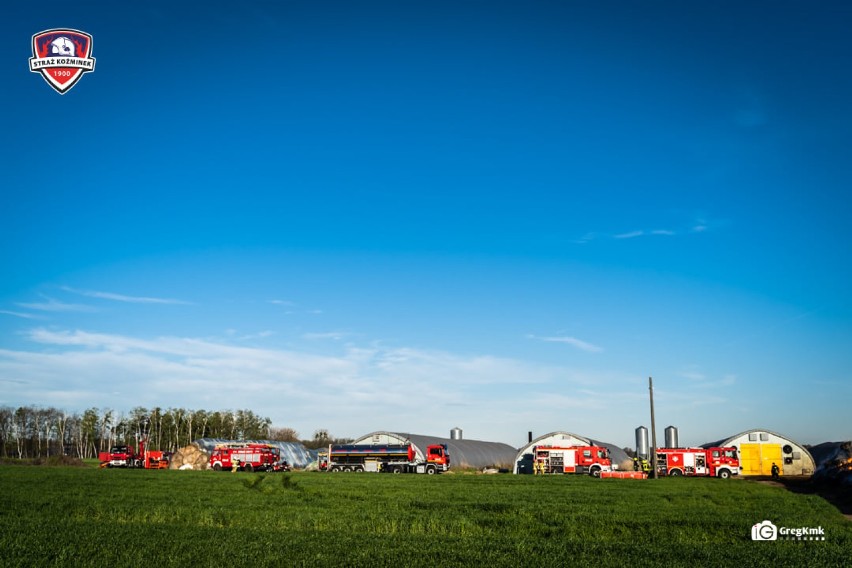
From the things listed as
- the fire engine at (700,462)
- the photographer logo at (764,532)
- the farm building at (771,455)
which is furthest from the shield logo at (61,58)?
the farm building at (771,455)

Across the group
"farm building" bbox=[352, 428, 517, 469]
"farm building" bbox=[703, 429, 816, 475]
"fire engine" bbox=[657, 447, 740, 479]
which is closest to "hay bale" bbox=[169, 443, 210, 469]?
"farm building" bbox=[352, 428, 517, 469]

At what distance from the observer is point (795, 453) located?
7350 centimetres

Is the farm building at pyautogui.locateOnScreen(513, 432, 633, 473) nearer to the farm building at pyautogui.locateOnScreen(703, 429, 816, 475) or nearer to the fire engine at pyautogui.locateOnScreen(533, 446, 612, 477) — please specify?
the fire engine at pyautogui.locateOnScreen(533, 446, 612, 477)

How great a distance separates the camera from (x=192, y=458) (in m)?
73.4

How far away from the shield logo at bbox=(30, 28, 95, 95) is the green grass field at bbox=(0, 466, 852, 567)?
56.9ft

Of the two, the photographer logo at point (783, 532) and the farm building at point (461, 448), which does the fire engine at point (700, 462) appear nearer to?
the farm building at point (461, 448)

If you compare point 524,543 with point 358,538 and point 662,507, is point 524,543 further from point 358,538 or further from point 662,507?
point 662,507

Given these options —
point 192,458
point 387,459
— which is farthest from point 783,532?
point 192,458

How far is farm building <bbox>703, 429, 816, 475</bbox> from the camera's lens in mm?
73312

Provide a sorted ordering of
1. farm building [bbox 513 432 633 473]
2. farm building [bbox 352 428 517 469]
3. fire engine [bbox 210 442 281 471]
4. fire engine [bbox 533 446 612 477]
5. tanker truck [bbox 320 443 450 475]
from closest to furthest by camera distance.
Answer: fire engine [bbox 533 446 612 477] → tanker truck [bbox 320 443 450 475] → fire engine [bbox 210 442 281 471] → farm building [bbox 513 432 633 473] → farm building [bbox 352 428 517 469]

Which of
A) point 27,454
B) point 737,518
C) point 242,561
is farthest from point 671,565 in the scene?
point 27,454

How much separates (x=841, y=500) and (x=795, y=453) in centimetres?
3665

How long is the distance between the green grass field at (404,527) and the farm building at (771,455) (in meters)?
45.0

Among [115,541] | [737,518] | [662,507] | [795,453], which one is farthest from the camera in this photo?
[795,453]
